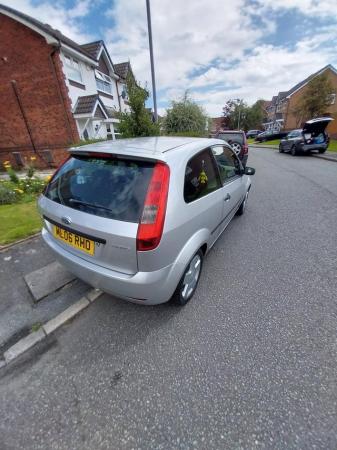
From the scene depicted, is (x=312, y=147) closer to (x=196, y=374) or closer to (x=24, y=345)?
(x=196, y=374)

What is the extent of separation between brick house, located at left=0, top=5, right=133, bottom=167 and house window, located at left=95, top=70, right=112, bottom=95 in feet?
5.25

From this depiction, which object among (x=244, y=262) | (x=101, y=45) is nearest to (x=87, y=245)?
(x=244, y=262)

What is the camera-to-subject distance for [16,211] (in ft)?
15.9

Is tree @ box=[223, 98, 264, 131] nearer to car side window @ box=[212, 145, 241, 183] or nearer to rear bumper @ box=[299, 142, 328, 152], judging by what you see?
rear bumper @ box=[299, 142, 328, 152]

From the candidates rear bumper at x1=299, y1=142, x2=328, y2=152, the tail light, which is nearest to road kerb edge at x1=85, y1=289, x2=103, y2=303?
the tail light

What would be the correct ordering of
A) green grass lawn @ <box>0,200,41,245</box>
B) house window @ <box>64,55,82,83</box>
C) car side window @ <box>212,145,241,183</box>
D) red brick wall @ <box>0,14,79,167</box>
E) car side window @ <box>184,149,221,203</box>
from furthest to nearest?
house window @ <box>64,55,82,83</box>
red brick wall @ <box>0,14,79,167</box>
green grass lawn @ <box>0,200,41,245</box>
car side window @ <box>212,145,241,183</box>
car side window @ <box>184,149,221,203</box>

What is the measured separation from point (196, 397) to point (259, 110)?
2499 inches

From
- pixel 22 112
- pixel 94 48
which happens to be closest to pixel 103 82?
pixel 94 48

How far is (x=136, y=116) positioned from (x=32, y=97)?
325 inches

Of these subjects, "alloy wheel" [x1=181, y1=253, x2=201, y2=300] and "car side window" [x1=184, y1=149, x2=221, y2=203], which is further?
"alloy wheel" [x1=181, y1=253, x2=201, y2=300]

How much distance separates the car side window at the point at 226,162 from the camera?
287 cm

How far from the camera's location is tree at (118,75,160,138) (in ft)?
23.4

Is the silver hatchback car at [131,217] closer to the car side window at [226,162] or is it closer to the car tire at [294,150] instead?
the car side window at [226,162]

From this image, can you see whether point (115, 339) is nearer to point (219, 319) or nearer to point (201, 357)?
point (201, 357)
